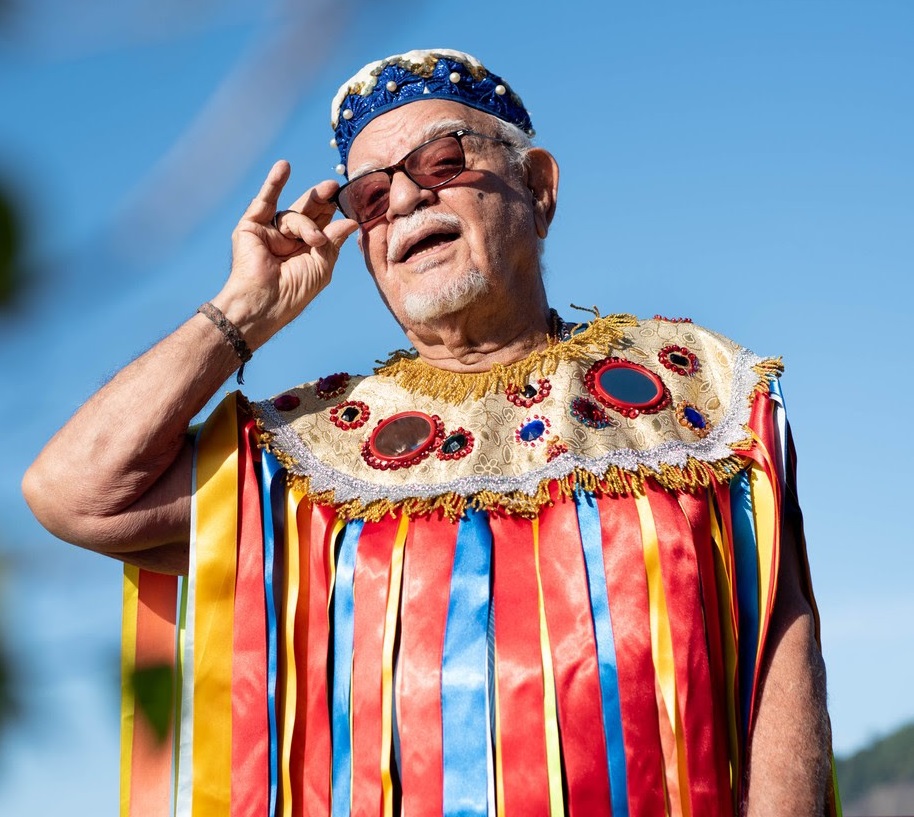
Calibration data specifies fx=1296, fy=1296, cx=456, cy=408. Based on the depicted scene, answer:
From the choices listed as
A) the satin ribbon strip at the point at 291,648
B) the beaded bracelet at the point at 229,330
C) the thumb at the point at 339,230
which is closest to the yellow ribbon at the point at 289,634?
the satin ribbon strip at the point at 291,648

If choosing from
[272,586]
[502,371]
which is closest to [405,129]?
[502,371]

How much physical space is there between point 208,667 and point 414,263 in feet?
3.63

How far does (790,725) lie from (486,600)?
27.0 inches

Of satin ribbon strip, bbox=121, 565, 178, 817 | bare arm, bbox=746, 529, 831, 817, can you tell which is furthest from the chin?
bare arm, bbox=746, 529, 831, 817

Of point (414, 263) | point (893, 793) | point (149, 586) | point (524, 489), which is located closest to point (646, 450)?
point (524, 489)

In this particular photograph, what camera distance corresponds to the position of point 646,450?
2.93 m

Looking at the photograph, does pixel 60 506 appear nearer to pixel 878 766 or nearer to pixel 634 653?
pixel 634 653

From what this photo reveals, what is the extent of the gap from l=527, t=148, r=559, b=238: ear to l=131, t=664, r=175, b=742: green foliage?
291cm

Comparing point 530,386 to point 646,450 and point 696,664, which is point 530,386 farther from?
point 696,664

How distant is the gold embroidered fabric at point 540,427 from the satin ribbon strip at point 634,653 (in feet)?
0.36

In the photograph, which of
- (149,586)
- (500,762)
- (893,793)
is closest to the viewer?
(500,762)

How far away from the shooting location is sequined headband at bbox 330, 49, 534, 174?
136 inches

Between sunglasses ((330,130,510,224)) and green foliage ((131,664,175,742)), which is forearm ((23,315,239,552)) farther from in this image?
green foliage ((131,664,175,742))

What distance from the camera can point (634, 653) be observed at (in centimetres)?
264
